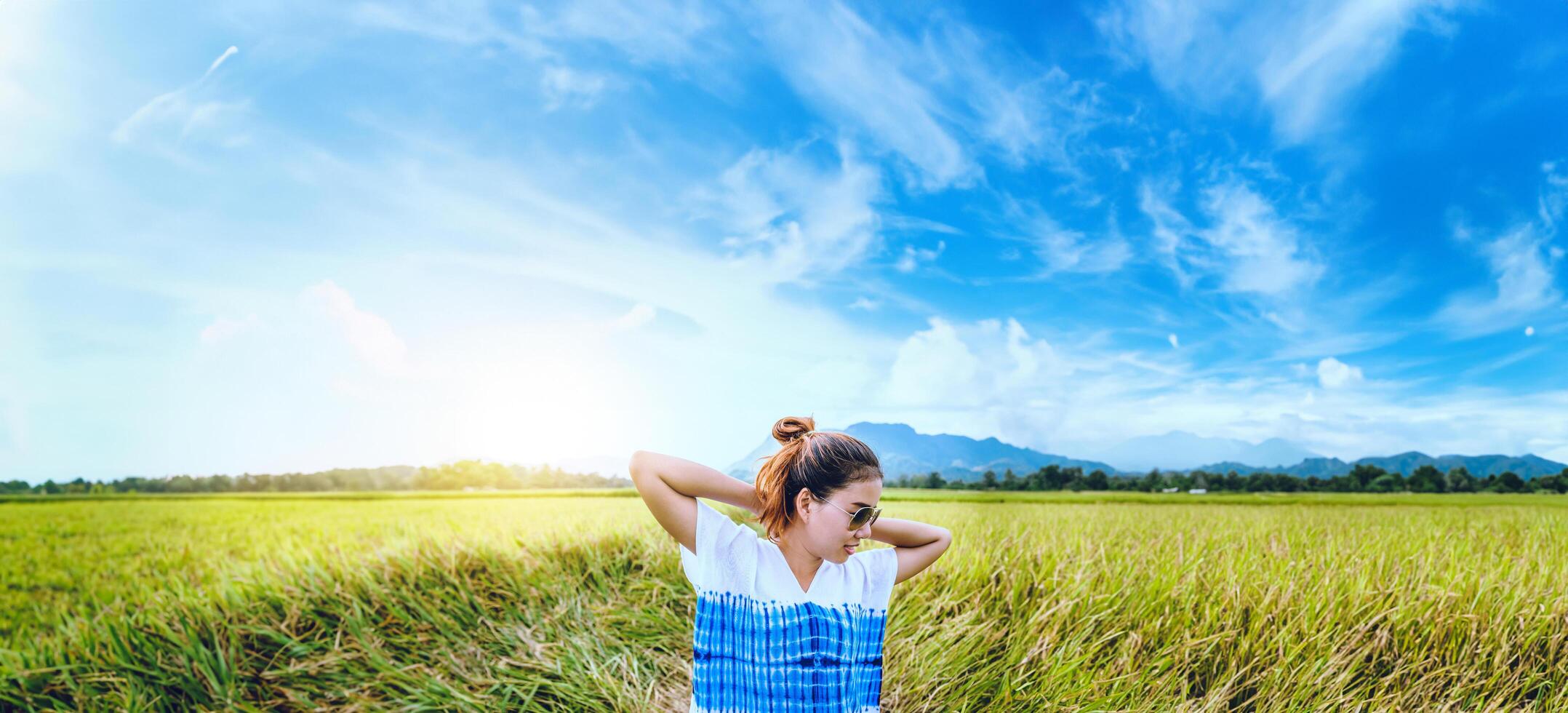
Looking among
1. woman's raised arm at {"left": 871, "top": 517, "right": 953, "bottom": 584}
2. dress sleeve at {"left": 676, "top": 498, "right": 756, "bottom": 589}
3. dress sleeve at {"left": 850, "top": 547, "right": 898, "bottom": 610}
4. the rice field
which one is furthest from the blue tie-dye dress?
the rice field

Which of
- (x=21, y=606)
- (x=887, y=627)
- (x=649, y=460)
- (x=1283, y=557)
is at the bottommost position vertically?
(x=21, y=606)

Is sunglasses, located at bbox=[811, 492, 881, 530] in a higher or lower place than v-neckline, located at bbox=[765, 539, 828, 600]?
higher

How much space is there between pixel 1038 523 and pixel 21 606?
26.0 ft

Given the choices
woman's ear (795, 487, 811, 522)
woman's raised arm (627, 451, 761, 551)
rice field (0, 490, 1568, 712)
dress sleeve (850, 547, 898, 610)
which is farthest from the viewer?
rice field (0, 490, 1568, 712)

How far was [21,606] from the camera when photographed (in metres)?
6.00

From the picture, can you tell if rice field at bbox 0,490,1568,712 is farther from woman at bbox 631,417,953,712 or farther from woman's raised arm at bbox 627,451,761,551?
woman's raised arm at bbox 627,451,761,551

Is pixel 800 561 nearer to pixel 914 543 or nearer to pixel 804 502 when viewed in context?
pixel 804 502

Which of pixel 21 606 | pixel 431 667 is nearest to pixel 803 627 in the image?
pixel 431 667

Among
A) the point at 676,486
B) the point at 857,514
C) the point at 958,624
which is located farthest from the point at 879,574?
the point at 958,624

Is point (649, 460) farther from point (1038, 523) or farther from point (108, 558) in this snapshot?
point (108, 558)

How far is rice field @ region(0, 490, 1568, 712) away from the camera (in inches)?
115

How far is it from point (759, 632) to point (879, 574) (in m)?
0.38

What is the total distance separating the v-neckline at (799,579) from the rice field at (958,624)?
50.1 inches

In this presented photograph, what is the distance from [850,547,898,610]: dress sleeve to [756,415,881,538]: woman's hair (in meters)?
0.27
